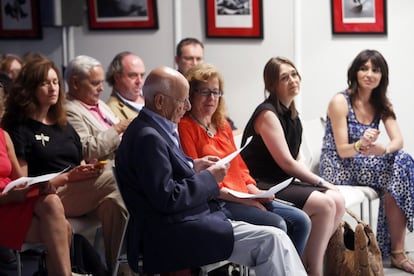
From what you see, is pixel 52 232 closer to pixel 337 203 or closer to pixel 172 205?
pixel 172 205

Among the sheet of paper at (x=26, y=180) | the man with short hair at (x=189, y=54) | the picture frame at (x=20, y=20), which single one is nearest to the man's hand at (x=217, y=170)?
the sheet of paper at (x=26, y=180)

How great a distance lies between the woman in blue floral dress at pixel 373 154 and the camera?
531 cm

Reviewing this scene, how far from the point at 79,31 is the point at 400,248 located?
10.7 feet

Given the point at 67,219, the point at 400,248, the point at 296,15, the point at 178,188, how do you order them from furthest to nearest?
the point at 296,15
the point at 400,248
the point at 67,219
the point at 178,188

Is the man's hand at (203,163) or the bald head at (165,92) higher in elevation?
the bald head at (165,92)

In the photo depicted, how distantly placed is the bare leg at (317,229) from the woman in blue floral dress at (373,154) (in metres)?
0.86

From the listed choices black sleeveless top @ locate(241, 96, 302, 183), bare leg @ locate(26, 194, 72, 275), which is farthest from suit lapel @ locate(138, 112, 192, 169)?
black sleeveless top @ locate(241, 96, 302, 183)

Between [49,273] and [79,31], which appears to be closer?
[49,273]

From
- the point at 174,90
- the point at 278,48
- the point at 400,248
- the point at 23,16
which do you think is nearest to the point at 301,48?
the point at 278,48

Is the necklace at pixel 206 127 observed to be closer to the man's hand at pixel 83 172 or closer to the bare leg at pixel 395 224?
the man's hand at pixel 83 172

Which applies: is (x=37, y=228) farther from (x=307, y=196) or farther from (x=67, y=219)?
(x=307, y=196)

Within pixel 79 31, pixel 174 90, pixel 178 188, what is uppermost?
pixel 79 31

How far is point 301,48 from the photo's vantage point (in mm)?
6457

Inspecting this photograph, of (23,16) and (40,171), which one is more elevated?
(23,16)
